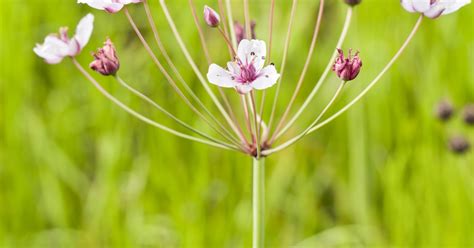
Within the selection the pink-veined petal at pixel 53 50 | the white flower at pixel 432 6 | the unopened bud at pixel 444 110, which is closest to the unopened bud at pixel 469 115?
the unopened bud at pixel 444 110

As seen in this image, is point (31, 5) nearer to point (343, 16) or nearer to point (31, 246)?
point (31, 246)

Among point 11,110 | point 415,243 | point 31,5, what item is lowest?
point 415,243

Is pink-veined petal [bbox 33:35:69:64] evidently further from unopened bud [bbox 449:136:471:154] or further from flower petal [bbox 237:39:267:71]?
unopened bud [bbox 449:136:471:154]

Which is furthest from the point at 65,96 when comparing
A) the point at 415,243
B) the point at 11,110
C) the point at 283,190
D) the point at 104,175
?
the point at 415,243

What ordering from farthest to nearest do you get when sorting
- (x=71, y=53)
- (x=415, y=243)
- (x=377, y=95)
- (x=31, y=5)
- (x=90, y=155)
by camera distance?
(x=31, y=5) < (x=90, y=155) < (x=377, y=95) < (x=415, y=243) < (x=71, y=53)

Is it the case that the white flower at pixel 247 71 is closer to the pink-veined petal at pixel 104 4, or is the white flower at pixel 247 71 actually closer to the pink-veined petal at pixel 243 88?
the pink-veined petal at pixel 243 88

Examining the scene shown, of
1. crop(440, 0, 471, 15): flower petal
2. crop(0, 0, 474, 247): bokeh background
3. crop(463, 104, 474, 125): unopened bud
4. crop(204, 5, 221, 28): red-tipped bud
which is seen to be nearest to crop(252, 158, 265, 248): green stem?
crop(204, 5, 221, 28): red-tipped bud
